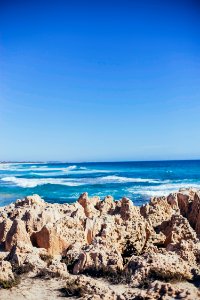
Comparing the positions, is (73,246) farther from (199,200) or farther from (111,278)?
(199,200)

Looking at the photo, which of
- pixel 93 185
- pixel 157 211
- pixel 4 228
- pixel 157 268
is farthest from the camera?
pixel 93 185

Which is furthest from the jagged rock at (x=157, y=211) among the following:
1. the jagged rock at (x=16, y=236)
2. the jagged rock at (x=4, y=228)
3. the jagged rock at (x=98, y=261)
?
the jagged rock at (x=4, y=228)

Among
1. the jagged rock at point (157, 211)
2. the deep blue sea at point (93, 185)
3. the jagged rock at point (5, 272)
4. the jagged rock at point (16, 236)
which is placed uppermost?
the jagged rock at point (157, 211)

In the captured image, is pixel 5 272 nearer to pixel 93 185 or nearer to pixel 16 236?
pixel 16 236

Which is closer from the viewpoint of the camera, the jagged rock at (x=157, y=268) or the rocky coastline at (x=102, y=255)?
the rocky coastline at (x=102, y=255)

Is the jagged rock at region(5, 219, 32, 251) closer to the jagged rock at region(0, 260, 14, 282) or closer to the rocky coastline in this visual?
the rocky coastline

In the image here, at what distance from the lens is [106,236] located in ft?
24.0

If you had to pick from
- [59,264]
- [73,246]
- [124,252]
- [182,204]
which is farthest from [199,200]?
[59,264]

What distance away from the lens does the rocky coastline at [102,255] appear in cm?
562

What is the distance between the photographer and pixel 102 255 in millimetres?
6492

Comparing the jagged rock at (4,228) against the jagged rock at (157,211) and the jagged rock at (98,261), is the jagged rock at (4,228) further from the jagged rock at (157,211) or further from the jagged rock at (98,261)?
the jagged rock at (157,211)

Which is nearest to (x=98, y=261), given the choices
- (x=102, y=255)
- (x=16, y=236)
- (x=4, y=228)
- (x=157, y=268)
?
(x=102, y=255)

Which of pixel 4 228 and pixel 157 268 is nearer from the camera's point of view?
pixel 157 268

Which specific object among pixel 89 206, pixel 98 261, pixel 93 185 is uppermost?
pixel 89 206
